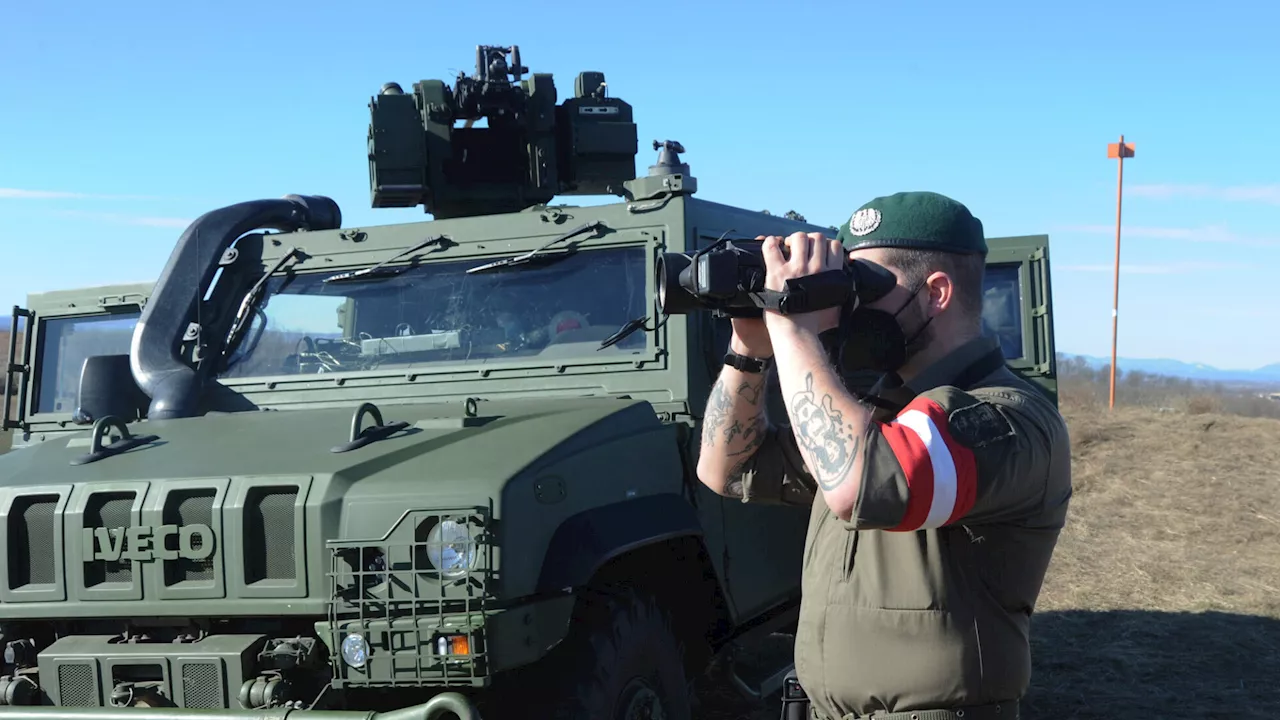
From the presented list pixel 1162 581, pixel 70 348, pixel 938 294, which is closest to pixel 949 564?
pixel 938 294

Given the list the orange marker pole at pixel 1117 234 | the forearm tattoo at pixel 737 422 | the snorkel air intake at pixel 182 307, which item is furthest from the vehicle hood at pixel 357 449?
the orange marker pole at pixel 1117 234

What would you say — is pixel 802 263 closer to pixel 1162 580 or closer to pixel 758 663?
pixel 758 663

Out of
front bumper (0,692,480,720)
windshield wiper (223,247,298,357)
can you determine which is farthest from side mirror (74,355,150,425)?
front bumper (0,692,480,720)

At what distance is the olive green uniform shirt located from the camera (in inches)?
75.2

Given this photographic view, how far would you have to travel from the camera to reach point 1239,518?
37.3ft

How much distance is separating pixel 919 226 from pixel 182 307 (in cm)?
354

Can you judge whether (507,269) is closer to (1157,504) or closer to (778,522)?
(778,522)

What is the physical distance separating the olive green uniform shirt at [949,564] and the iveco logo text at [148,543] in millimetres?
1797

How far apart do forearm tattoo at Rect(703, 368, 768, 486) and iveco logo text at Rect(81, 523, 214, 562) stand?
1.56 metres

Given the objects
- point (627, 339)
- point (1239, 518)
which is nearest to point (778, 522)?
point (627, 339)

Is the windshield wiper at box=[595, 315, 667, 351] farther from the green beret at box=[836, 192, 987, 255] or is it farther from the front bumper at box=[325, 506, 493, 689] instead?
the green beret at box=[836, 192, 987, 255]

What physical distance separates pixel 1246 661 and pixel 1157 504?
5.61m

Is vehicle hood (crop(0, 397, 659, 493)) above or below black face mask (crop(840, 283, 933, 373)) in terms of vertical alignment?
below

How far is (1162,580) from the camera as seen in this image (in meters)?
9.27
